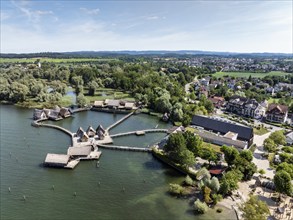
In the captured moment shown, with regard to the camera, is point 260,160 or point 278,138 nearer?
point 260,160

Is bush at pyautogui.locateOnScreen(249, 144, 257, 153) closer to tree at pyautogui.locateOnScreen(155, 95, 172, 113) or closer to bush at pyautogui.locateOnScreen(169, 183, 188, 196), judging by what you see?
bush at pyautogui.locateOnScreen(169, 183, 188, 196)

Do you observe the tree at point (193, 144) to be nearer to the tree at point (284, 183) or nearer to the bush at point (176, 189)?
the bush at point (176, 189)

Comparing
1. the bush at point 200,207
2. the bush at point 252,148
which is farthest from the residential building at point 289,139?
the bush at point 200,207

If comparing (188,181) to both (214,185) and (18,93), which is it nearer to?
(214,185)

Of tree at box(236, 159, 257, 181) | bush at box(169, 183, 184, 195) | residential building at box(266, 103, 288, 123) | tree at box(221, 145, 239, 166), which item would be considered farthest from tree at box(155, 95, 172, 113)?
bush at box(169, 183, 184, 195)

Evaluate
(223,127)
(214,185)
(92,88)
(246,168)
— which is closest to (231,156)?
(246,168)

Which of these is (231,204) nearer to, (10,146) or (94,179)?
(94,179)
